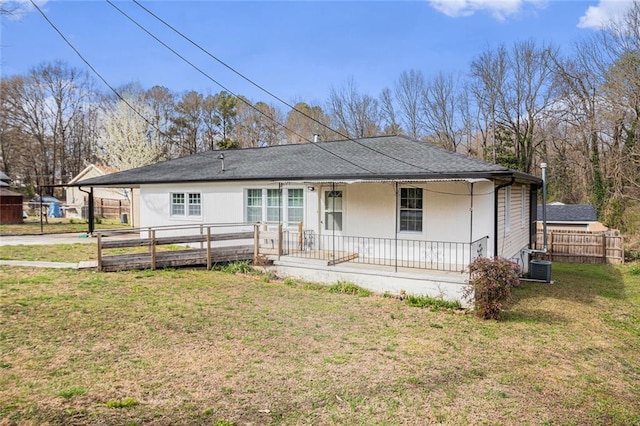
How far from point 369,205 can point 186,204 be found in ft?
25.1

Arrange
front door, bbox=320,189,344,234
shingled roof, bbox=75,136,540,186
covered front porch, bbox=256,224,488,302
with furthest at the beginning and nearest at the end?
front door, bbox=320,189,344,234 < shingled roof, bbox=75,136,540,186 < covered front porch, bbox=256,224,488,302

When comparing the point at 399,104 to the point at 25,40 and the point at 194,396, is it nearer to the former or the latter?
the point at 25,40

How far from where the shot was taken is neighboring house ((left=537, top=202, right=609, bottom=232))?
19.2 m

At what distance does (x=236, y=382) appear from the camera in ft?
16.1

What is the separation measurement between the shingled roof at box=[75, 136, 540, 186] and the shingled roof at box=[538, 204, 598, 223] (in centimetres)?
772

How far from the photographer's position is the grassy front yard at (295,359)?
14.2 ft

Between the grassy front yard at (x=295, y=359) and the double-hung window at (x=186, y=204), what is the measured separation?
20.7 ft

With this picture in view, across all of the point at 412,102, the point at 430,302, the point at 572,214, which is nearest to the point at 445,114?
the point at 412,102

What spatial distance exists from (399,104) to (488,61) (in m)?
8.28

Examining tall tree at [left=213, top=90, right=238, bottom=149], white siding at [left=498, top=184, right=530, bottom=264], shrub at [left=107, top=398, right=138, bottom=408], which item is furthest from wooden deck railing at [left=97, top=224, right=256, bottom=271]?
tall tree at [left=213, top=90, right=238, bottom=149]

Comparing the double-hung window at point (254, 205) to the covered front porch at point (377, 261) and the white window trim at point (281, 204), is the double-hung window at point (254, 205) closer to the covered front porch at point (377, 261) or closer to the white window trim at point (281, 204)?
the white window trim at point (281, 204)

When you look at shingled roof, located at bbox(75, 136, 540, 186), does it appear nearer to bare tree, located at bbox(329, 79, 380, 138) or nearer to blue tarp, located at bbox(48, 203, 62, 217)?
blue tarp, located at bbox(48, 203, 62, 217)

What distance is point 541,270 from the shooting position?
12.2 meters

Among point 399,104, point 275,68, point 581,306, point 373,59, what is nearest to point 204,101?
point 399,104
